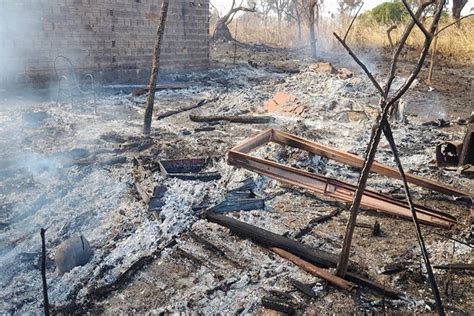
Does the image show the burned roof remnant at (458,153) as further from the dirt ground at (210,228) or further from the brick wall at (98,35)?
the brick wall at (98,35)

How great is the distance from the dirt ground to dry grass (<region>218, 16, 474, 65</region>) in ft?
33.0

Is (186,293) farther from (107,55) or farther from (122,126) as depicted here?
(107,55)

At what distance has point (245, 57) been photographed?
69.3 feet

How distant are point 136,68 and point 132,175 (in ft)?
30.9

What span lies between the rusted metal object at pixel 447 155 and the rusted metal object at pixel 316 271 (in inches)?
146

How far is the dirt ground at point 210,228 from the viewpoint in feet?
10.6

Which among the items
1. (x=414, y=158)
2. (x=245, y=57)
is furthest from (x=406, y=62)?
(x=414, y=158)

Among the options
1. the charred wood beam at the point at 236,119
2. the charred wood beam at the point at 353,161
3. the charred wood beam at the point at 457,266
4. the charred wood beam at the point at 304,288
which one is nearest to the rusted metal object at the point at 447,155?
the charred wood beam at the point at 353,161

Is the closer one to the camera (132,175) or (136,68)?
(132,175)

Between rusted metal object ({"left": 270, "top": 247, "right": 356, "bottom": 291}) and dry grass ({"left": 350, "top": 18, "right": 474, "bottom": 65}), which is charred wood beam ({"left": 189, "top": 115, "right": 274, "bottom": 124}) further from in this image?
dry grass ({"left": 350, "top": 18, "right": 474, "bottom": 65})

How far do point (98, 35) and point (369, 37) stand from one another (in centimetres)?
1524

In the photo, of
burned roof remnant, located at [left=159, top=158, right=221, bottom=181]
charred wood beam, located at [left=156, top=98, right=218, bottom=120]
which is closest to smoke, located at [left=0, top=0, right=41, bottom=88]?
charred wood beam, located at [left=156, top=98, right=218, bottom=120]

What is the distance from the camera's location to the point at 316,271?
3.43m

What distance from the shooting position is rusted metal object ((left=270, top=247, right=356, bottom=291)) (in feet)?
10.7
